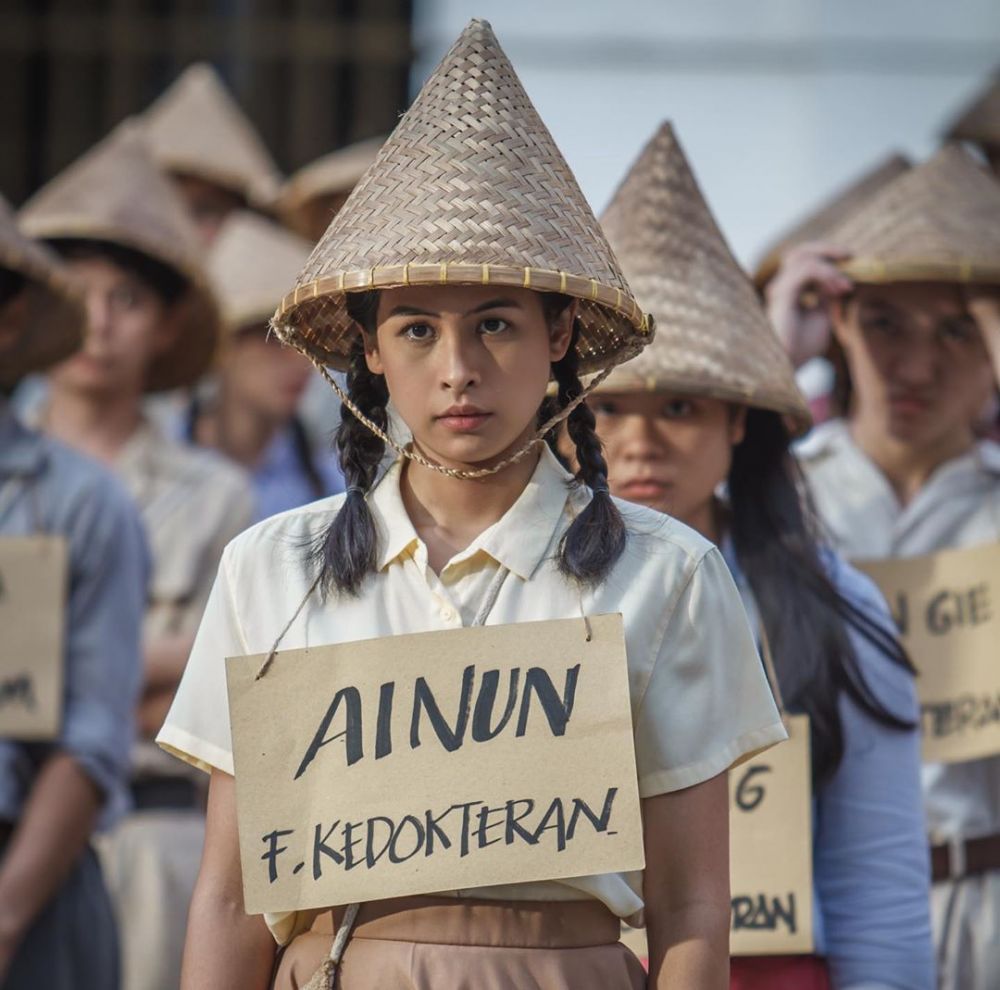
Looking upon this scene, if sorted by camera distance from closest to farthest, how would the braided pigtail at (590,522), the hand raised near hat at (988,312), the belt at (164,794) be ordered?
the braided pigtail at (590,522)
the hand raised near hat at (988,312)
the belt at (164,794)

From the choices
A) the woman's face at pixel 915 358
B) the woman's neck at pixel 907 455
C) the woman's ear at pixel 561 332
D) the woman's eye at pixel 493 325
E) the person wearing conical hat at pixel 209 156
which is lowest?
the woman's eye at pixel 493 325

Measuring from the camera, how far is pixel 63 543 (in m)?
4.07

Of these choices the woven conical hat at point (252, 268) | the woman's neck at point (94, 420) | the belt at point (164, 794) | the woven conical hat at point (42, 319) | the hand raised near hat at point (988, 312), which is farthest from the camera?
the woven conical hat at point (252, 268)

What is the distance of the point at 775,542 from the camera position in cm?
340

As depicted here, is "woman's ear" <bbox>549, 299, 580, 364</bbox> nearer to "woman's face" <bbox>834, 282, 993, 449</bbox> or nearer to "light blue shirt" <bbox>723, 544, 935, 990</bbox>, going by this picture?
"light blue shirt" <bbox>723, 544, 935, 990</bbox>

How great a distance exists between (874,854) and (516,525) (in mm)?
963

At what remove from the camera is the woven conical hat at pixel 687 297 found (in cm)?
331

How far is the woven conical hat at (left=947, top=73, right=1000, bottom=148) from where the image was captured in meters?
5.84

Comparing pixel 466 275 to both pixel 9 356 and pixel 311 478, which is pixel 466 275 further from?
pixel 311 478

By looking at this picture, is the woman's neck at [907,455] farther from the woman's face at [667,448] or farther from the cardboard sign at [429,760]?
the cardboard sign at [429,760]

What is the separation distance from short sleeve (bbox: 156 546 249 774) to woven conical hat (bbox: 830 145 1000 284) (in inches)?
71.8

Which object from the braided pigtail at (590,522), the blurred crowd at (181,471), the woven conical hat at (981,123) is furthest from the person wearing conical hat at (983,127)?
the braided pigtail at (590,522)

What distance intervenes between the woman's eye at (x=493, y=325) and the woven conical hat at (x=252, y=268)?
3.56 meters

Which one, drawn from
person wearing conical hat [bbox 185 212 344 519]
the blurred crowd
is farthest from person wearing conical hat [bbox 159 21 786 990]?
person wearing conical hat [bbox 185 212 344 519]
